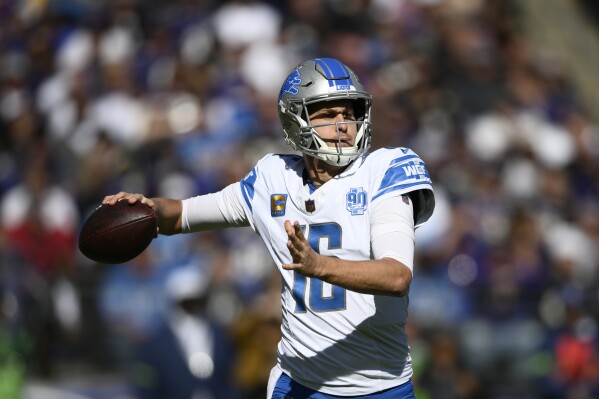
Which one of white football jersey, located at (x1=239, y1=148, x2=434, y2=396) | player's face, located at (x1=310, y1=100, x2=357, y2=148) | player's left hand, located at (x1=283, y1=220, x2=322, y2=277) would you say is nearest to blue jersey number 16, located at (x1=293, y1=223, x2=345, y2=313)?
white football jersey, located at (x1=239, y1=148, x2=434, y2=396)

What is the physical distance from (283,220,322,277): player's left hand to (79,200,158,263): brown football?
0.98m

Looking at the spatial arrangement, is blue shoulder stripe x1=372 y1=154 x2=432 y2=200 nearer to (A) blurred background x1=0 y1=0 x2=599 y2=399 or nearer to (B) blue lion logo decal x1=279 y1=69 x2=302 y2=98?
(B) blue lion logo decal x1=279 y1=69 x2=302 y2=98

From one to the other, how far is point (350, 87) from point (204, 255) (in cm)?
400

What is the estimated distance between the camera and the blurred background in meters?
7.59

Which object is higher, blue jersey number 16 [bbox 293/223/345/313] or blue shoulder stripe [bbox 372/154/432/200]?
blue shoulder stripe [bbox 372/154/432/200]

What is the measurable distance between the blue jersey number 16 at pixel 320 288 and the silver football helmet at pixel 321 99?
27cm

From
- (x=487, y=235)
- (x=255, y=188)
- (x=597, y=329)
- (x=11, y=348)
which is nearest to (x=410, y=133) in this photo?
(x=487, y=235)

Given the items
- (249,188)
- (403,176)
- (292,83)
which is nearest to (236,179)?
(249,188)

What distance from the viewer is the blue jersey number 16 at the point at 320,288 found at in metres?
3.96

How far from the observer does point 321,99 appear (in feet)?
13.4

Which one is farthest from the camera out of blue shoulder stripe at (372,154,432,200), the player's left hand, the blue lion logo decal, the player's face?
the blue lion logo decal

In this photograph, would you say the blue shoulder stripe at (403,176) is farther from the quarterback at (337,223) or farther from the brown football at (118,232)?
the brown football at (118,232)

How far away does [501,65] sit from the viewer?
39.3ft

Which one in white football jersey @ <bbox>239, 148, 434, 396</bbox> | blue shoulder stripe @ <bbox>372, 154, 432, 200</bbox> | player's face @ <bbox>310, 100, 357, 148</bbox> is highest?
player's face @ <bbox>310, 100, 357, 148</bbox>
